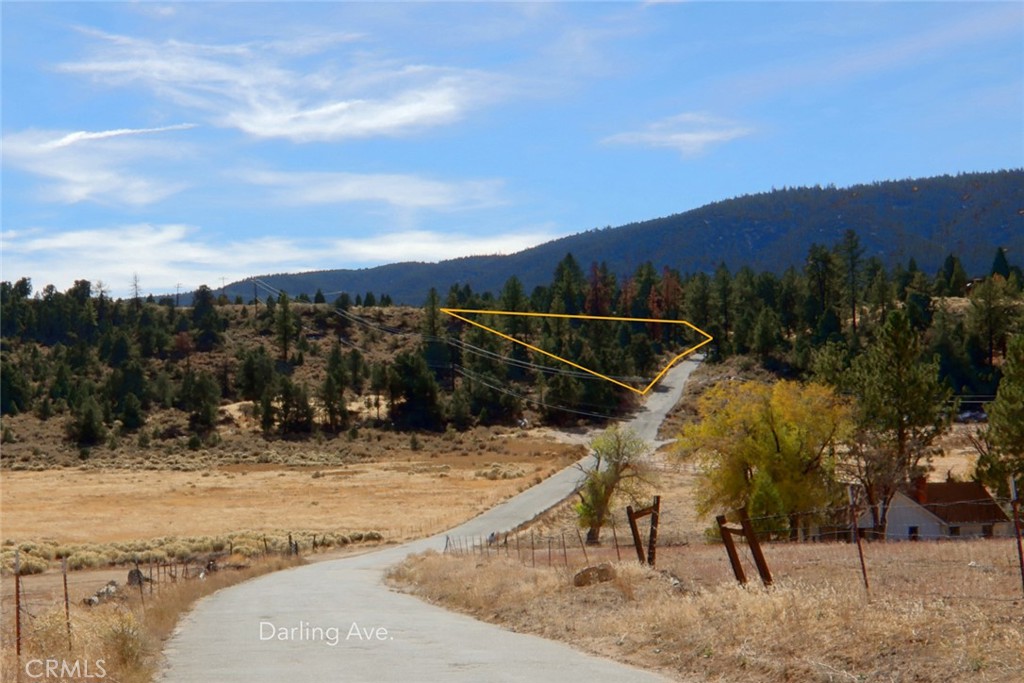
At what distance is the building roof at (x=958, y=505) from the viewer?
186 ft

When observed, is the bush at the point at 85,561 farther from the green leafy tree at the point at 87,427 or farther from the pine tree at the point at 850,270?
the pine tree at the point at 850,270

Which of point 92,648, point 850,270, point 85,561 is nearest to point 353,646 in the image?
point 92,648

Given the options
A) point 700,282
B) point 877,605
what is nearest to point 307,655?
point 877,605

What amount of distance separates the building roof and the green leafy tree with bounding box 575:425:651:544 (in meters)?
16.3

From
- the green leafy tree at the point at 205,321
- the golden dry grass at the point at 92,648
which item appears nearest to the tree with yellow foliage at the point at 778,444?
the golden dry grass at the point at 92,648

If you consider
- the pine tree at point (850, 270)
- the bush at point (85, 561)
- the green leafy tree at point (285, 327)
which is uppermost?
the pine tree at point (850, 270)

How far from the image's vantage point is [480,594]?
2303 cm

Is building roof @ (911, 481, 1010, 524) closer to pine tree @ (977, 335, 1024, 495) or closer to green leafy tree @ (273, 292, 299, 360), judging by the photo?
pine tree @ (977, 335, 1024, 495)

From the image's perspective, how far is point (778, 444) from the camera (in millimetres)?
54250

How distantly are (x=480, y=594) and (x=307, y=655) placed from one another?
8.53m

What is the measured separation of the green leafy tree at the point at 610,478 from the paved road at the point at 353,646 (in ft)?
101

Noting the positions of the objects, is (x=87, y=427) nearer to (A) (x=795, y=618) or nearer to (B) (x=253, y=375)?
(B) (x=253, y=375)

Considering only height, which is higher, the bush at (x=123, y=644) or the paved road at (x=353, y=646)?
the bush at (x=123, y=644)

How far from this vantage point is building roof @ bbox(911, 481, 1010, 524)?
186 ft
